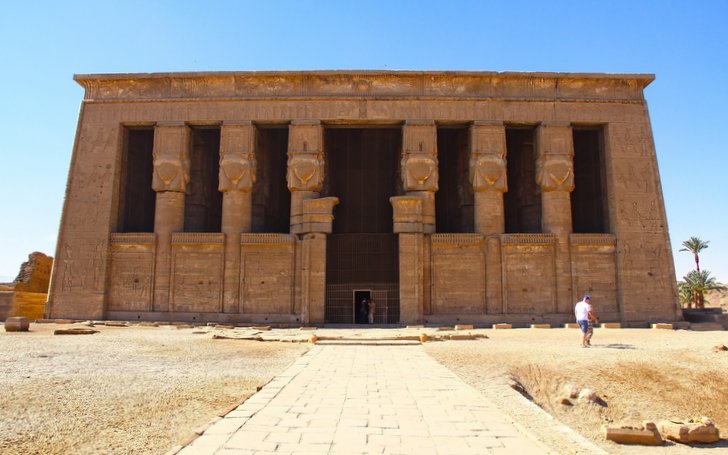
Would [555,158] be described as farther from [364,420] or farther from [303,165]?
[364,420]

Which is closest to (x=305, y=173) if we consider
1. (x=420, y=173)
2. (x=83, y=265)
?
(x=420, y=173)

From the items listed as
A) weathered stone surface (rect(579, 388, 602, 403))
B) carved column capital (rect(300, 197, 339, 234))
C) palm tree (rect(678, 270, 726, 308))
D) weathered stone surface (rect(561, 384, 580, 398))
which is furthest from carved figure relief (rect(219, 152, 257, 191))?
→ palm tree (rect(678, 270, 726, 308))

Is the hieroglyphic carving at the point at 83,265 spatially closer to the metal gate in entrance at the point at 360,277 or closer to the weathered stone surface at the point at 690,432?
the metal gate in entrance at the point at 360,277

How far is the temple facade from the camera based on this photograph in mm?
18547

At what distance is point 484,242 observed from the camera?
61.7 feet

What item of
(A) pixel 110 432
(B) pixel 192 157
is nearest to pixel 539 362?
(A) pixel 110 432

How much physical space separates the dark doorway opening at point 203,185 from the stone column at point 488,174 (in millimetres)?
10739

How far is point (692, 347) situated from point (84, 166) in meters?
21.2

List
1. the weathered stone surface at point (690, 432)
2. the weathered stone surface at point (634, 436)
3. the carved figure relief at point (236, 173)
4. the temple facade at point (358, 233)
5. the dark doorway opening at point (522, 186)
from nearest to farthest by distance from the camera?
the weathered stone surface at point (634, 436), the weathered stone surface at point (690, 432), the temple facade at point (358, 233), the carved figure relief at point (236, 173), the dark doorway opening at point (522, 186)

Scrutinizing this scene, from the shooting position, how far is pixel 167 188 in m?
19.4

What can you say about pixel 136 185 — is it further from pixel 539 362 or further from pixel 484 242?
pixel 539 362

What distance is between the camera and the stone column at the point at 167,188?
1891cm

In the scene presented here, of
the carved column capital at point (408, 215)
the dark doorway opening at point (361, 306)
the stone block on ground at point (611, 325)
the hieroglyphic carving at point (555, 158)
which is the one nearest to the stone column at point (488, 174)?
the hieroglyphic carving at point (555, 158)

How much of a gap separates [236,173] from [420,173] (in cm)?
721
